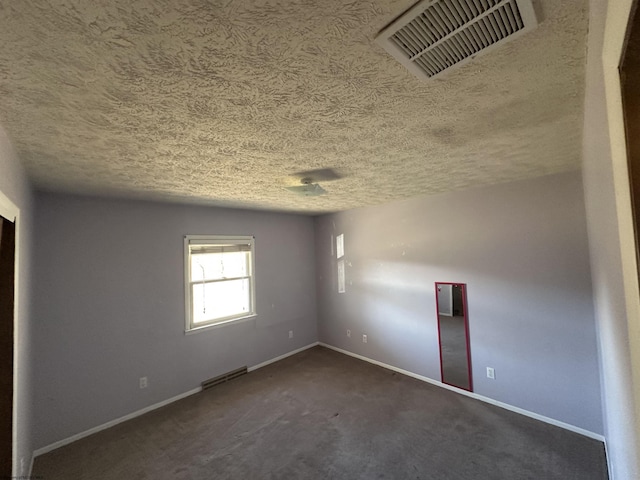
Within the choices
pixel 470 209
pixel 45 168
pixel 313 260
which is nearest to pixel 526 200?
pixel 470 209

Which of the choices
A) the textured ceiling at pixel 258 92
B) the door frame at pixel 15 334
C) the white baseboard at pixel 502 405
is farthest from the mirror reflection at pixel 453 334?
the door frame at pixel 15 334

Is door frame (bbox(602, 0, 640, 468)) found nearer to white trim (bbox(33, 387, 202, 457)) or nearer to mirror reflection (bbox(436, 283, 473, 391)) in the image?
mirror reflection (bbox(436, 283, 473, 391))

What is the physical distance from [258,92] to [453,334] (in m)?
3.40

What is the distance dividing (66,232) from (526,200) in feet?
15.7

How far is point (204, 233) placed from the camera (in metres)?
3.69

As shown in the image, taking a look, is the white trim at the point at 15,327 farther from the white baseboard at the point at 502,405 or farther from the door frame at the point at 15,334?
the white baseboard at the point at 502,405

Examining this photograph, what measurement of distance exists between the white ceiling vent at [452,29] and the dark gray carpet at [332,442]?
9.19 ft

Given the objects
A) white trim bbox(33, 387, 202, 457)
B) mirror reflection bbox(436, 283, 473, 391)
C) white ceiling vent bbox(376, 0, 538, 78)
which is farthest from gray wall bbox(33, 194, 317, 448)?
white ceiling vent bbox(376, 0, 538, 78)

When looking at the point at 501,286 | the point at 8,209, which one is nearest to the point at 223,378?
the point at 8,209

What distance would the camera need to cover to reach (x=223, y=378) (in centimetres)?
368

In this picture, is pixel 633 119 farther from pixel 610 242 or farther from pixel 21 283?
pixel 21 283

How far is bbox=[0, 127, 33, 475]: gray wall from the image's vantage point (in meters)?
1.38

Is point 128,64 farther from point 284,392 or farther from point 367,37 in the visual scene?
point 284,392

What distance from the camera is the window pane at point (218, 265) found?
144 inches
